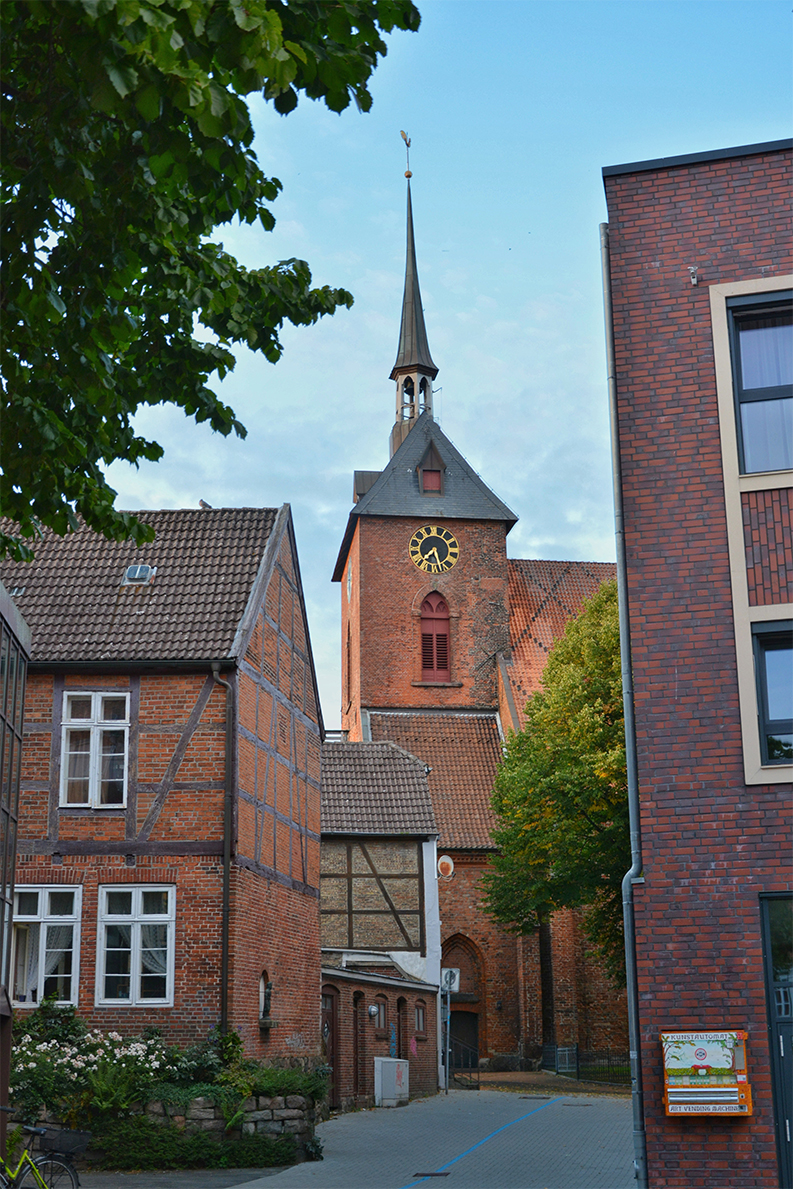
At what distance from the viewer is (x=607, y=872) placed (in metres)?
27.4

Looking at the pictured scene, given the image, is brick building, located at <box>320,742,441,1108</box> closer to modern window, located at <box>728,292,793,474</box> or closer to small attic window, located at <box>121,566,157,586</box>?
small attic window, located at <box>121,566,157,586</box>

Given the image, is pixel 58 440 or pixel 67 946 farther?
pixel 67 946

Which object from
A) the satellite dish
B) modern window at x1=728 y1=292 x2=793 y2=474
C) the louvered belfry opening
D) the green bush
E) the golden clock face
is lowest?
the green bush

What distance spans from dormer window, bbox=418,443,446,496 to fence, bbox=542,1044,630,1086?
18.9 metres

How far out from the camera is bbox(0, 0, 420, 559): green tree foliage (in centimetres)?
609

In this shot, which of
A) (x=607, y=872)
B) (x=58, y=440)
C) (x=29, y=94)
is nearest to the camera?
(x=29, y=94)

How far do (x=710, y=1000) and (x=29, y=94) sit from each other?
8.73 metres

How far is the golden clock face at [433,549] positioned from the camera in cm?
4631

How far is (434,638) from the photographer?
151 ft

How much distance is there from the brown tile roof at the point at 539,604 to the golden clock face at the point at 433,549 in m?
3.09

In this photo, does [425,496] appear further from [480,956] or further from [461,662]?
[480,956]

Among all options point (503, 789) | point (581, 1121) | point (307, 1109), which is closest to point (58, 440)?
point (307, 1109)

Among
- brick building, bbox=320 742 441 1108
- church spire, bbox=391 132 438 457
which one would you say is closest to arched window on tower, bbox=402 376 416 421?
church spire, bbox=391 132 438 457

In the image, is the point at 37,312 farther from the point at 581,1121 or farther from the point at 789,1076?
the point at 581,1121
